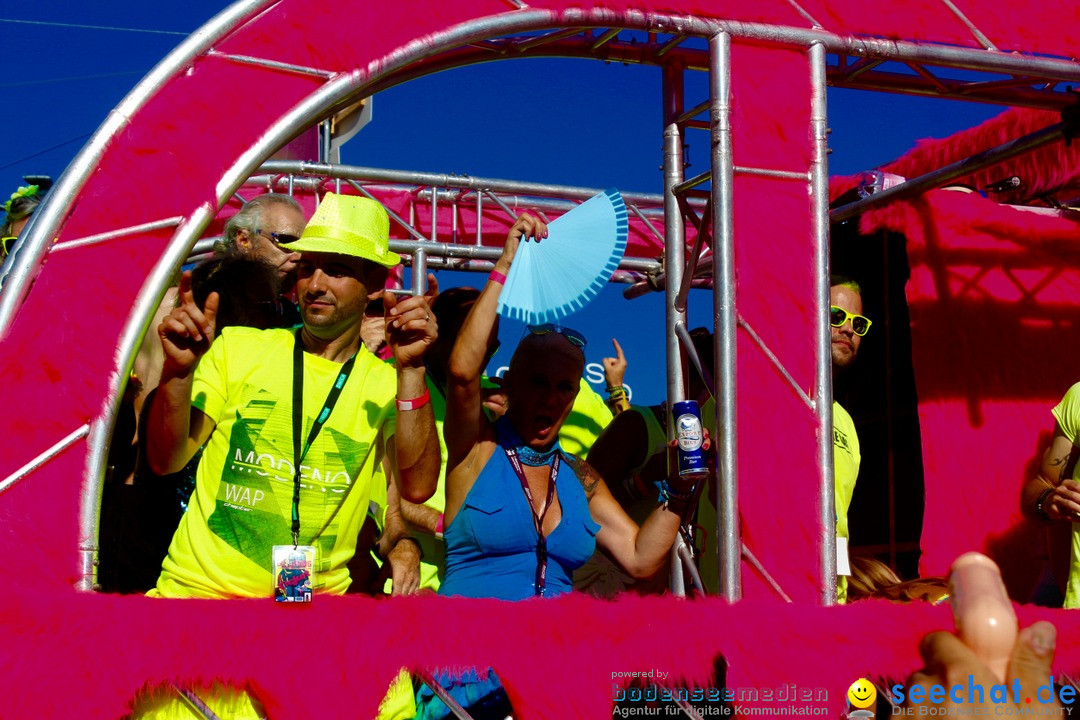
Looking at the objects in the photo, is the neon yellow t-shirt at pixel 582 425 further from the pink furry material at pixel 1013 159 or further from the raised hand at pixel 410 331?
the raised hand at pixel 410 331

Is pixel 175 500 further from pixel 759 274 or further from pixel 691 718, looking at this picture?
pixel 759 274

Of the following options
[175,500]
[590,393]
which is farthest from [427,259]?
[175,500]

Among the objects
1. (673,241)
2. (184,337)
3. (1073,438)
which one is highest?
(673,241)

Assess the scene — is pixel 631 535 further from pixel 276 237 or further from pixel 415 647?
pixel 276 237

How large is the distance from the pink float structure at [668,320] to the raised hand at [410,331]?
665mm

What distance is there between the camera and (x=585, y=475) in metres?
3.71

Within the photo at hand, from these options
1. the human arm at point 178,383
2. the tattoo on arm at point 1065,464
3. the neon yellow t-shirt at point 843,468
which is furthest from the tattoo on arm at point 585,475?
the tattoo on arm at point 1065,464

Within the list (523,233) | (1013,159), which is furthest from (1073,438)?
(523,233)

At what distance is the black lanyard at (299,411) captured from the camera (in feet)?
9.98

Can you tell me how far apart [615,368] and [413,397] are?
2889 mm

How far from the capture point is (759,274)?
3.94 meters

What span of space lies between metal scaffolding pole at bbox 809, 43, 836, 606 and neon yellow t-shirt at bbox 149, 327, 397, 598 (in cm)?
151

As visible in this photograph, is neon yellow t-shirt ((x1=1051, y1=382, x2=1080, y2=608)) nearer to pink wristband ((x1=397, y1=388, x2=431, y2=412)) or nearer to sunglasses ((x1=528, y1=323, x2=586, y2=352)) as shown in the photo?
sunglasses ((x1=528, y1=323, x2=586, y2=352))

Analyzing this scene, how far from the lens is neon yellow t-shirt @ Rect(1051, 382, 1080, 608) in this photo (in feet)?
14.2
